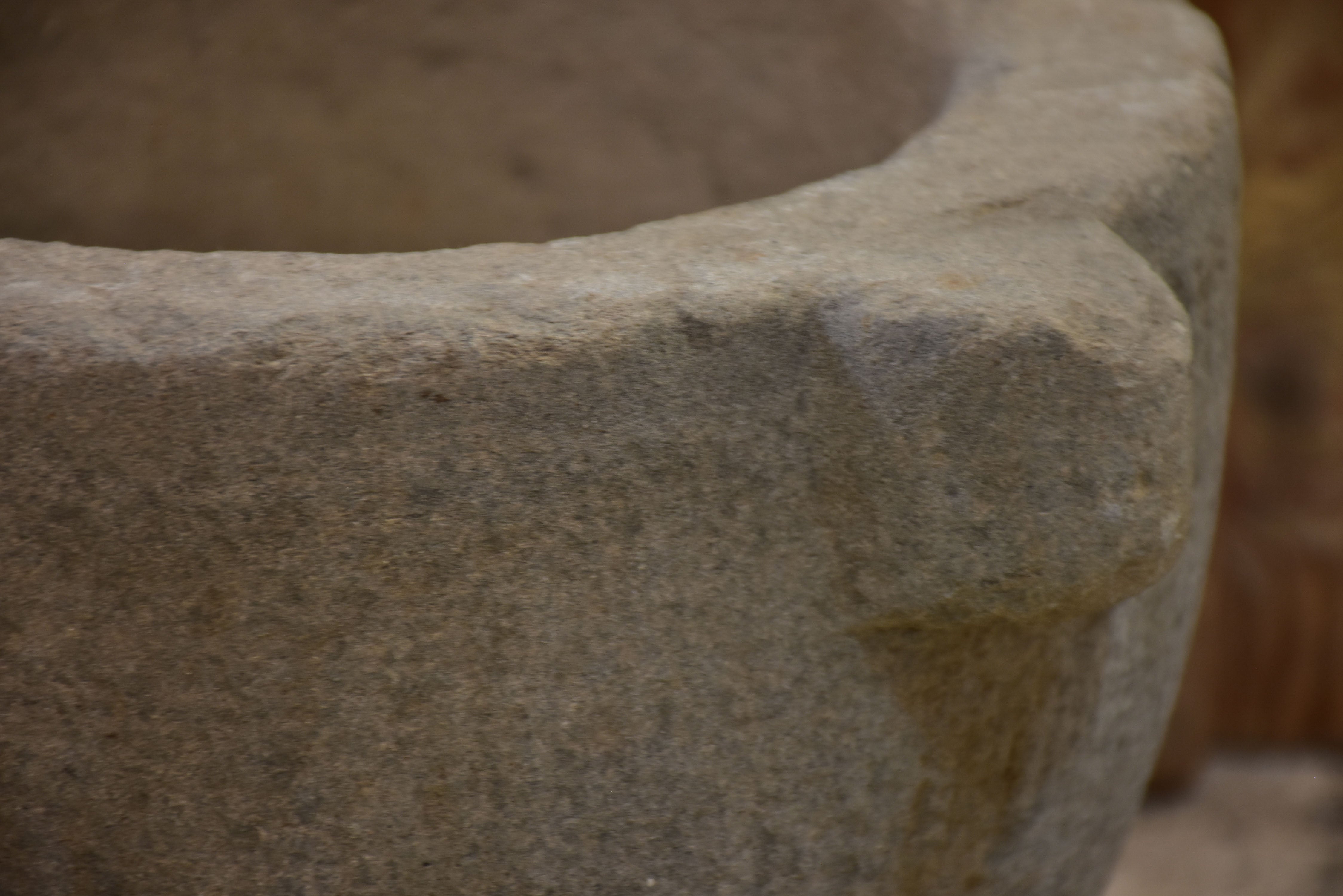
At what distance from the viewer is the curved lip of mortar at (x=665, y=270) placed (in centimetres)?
77

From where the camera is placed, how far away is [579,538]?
811 mm

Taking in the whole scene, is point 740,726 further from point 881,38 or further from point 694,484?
point 881,38

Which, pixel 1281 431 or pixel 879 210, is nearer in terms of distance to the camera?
pixel 879 210

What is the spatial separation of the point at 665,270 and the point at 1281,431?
71.6 inches

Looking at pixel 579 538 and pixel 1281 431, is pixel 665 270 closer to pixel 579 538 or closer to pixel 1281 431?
pixel 579 538

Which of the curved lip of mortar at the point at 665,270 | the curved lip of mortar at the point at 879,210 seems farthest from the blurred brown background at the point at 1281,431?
the curved lip of mortar at the point at 665,270

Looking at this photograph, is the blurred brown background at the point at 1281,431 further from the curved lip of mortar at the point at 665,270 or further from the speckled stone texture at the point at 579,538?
the speckled stone texture at the point at 579,538

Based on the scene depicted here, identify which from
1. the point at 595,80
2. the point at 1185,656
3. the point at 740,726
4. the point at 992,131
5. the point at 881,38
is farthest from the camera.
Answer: the point at 595,80

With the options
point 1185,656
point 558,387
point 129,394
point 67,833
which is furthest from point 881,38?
point 67,833

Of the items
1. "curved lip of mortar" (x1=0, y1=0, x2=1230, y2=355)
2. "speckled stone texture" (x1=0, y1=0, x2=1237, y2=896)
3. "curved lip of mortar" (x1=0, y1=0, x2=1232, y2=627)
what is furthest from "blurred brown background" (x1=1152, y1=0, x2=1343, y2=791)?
"speckled stone texture" (x1=0, y1=0, x2=1237, y2=896)

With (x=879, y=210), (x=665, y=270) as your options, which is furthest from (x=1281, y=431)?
(x=665, y=270)

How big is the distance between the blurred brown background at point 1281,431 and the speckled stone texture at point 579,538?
1.45 m

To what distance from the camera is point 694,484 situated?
0.82m

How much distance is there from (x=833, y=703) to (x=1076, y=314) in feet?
0.90
